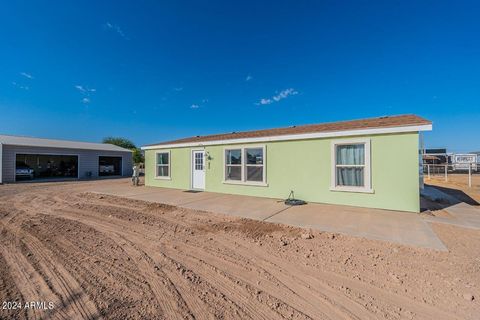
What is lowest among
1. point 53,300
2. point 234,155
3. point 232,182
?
point 53,300

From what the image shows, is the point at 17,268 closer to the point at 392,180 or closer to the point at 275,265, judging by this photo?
the point at 275,265

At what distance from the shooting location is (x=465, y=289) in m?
2.72

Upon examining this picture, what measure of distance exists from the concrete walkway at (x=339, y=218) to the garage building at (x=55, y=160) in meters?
16.3

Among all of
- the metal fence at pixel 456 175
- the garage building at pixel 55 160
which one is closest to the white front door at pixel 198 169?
the garage building at pixel 55 160

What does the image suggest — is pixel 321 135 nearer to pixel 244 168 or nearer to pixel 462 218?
pixel 244 168

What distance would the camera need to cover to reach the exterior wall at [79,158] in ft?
53.8

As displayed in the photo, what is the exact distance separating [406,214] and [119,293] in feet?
23.7

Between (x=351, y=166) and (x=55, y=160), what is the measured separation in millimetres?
28117

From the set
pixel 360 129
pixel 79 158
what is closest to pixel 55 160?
pixel 79 158

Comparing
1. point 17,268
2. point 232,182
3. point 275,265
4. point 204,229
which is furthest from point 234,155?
point 17,268

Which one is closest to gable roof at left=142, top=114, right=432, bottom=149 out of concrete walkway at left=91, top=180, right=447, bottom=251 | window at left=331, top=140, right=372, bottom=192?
window at left=331, top=140, right=372, bottom=192

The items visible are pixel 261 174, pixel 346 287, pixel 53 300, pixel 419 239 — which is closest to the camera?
pixel 53 300

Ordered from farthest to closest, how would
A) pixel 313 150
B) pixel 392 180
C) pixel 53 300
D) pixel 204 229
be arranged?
pixel 313 150 → pixel 392 180 → pixel 204 229 → pixel 53 300

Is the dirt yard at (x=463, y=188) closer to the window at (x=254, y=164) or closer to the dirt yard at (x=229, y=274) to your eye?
the dirt yard at (x=229, y=274)
